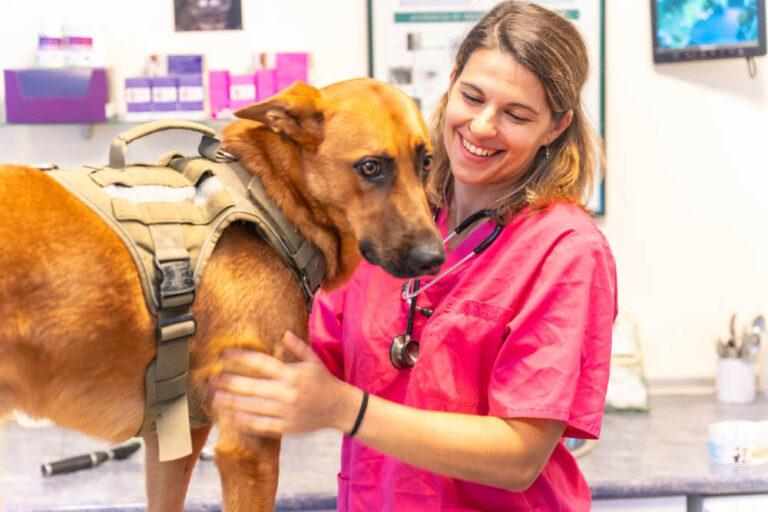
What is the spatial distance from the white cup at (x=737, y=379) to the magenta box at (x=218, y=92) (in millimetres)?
1660

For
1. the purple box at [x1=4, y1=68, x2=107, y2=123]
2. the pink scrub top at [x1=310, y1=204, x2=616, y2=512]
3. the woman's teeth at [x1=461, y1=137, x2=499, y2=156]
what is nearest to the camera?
the pink scrub top at [x1=310, y1=204, x2=616, y2=512]

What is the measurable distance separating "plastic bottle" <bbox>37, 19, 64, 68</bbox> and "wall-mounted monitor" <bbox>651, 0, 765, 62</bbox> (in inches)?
65.5

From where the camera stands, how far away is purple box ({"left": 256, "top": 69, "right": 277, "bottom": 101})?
2.20 meters

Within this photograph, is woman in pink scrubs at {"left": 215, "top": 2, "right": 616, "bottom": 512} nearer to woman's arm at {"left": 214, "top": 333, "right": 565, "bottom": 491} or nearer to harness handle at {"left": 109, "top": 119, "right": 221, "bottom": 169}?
woman's arm at {"left": 214, "top": 333, "right": 565, "bottom": 491}

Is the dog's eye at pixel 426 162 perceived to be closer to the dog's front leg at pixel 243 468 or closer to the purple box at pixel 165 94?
the dog's front leg at pixel 243 468

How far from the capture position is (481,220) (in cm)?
130

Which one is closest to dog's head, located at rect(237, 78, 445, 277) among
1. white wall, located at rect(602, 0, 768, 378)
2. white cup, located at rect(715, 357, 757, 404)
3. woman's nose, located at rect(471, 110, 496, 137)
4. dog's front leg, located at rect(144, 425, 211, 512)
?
woman's nose, located at rect(471, 110, 496, 137)

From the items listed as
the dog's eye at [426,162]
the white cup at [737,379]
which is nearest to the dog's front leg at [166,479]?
the dog's eye at [426,162]

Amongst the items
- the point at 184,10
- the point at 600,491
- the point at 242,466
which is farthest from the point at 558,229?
the point at 184,10

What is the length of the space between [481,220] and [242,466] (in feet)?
1.81

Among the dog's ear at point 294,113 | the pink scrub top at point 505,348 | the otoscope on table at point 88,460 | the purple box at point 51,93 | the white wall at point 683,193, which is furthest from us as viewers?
the white wall at point 683,193

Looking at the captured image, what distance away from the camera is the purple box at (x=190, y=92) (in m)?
2.18

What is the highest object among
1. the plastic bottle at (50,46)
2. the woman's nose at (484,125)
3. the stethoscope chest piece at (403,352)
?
the plastic bottle at (50,46)

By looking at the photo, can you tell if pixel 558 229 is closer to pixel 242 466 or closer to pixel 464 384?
pixel 464 384
